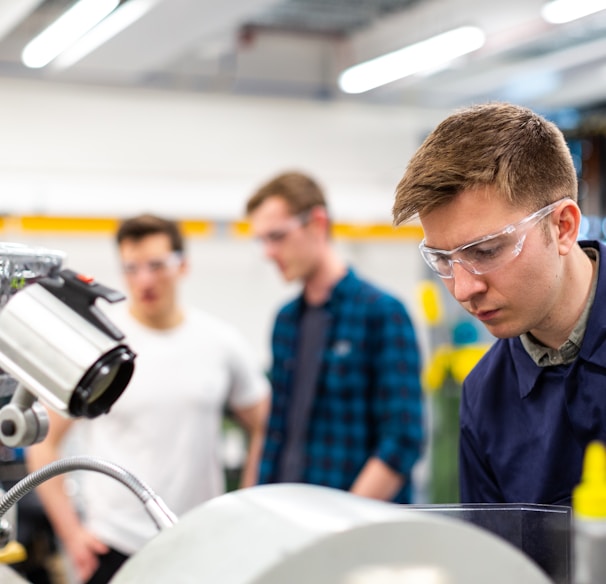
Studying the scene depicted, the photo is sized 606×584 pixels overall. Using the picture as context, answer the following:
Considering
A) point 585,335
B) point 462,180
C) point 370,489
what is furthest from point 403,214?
point 370,489

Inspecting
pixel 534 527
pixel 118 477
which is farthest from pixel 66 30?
pixel 534 527

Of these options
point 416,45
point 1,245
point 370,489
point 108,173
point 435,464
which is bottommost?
point 435,464

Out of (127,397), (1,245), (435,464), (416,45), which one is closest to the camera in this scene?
(1,245)

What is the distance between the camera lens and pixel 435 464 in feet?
18.3

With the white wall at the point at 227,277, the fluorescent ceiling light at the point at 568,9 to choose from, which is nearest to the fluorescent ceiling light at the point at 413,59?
the fluorescent ceiling light at the point at 568,9

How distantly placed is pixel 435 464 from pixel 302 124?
2509mm

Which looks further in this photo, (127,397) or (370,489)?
(127,397)

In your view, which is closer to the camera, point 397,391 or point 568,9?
point 397,391

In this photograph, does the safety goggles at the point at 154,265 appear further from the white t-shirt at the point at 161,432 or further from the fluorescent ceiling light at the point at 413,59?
the fluorescent ceiling light at the point at 413,59

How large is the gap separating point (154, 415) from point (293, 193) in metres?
0.80

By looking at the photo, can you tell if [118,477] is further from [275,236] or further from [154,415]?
[275,236]

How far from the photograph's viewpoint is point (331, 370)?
8.63ft

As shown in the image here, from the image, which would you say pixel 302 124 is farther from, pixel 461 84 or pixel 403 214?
pixel 403 214

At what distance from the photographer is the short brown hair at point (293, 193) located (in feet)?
9.12
